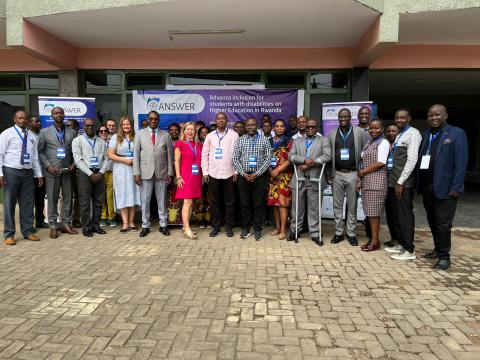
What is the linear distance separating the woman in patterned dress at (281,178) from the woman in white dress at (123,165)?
231 centimetres

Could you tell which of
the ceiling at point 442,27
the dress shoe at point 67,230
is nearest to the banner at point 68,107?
the dress shoe at point 67,230

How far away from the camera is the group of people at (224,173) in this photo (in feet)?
16.2

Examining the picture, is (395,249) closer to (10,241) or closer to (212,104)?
(212,104)

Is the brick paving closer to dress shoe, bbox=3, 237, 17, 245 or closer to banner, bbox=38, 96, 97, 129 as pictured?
dress shoe, bbox=3, 237, 17, 245

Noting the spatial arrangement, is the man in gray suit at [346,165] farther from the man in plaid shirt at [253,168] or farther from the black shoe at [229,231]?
the black shoe at [229,231]

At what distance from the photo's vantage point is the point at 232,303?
3.33 metres

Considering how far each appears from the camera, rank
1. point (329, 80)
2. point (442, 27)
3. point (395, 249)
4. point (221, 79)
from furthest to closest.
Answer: point (221, 79) < point (329, 80) < point (442, 27) < point (395, 249)

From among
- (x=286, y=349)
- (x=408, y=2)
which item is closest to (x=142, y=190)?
(x=286, y=349)

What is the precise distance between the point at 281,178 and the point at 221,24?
283cm

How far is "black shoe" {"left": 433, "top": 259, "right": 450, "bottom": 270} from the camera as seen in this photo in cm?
432

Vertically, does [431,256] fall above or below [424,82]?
below

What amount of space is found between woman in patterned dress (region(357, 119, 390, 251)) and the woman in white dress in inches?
143

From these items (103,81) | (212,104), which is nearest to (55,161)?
(103,81)

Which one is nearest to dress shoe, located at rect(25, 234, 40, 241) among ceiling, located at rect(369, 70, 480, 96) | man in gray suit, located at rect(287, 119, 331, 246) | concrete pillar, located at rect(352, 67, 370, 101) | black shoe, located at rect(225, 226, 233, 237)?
black shoe, located at rect(225, 226, 233, 237)
